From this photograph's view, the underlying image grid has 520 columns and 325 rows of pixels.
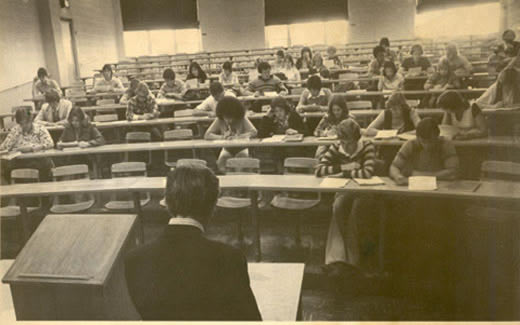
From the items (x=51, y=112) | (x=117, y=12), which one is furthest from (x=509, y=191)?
(x=51, y=112)

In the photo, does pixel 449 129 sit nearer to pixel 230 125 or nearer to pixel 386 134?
pixel 386 134

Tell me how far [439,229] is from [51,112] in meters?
3.97

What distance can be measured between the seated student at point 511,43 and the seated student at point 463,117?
1488mm

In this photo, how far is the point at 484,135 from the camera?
3551 mm

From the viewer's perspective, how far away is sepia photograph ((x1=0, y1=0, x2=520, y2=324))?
1.61m

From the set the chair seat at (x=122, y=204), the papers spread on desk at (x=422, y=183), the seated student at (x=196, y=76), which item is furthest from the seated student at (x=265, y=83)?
the chair seat at (x=122, y=204)

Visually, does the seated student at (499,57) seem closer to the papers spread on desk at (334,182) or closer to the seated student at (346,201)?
the seated student at (346,201)

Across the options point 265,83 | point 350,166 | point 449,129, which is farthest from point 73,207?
point 265,83

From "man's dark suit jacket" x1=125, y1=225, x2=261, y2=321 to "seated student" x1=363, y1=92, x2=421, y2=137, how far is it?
326 cm

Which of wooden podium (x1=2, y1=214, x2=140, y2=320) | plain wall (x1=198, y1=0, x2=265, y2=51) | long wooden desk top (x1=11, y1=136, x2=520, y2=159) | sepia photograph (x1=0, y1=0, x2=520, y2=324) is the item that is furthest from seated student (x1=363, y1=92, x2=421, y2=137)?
plain wall (x1=198, y1=0, x2=265, y2=51)

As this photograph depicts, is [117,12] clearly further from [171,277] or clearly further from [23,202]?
[171,277]

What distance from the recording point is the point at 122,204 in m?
3.15

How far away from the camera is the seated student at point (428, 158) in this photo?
10.6 feet

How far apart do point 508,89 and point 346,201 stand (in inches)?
57.1
